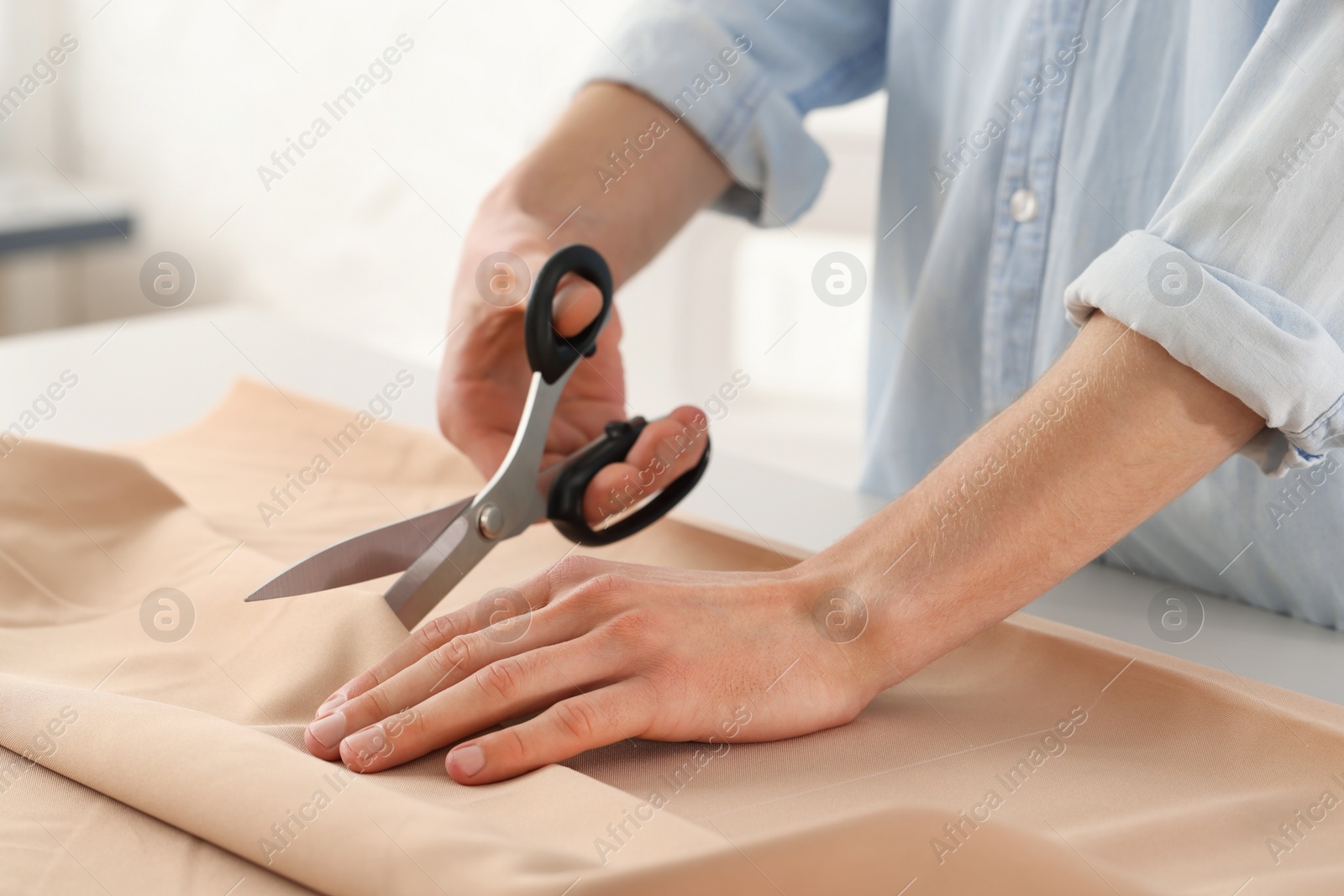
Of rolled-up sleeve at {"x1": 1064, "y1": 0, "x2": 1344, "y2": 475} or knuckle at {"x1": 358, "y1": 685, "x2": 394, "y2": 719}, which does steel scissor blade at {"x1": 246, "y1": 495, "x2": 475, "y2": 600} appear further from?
rolled-up sleeve at {"x1": 1064, "y1": 0, "x2": 1344, "y2": 475}

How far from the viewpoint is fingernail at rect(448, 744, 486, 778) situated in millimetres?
552

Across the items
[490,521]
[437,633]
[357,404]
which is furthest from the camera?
[357,404]

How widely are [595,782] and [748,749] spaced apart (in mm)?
111

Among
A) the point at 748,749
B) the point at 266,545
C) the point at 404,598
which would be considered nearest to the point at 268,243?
the point at 266,545

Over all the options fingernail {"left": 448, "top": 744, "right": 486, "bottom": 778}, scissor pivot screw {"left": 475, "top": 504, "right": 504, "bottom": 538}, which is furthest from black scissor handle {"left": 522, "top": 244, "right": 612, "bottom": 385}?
fingernail {"left": 448, "top": 744, "right": 486, "bottom": 778}

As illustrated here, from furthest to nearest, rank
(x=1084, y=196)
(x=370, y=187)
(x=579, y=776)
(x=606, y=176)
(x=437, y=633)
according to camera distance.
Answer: (x=370, y=187)
(x=606, y=176)
(x=1084, y=196)
(x=437, y=633)
(x=579, y=776)

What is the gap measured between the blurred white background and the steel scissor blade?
4.98ft

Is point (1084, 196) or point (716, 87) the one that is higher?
point (716, 87)

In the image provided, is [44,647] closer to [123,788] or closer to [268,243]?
[123,788]

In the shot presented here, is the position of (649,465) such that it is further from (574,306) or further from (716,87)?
(716,87)

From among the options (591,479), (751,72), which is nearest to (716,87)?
(751,72)

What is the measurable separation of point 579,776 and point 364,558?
0.82ft

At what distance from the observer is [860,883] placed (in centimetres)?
47

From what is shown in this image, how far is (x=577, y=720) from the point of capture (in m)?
0.57
